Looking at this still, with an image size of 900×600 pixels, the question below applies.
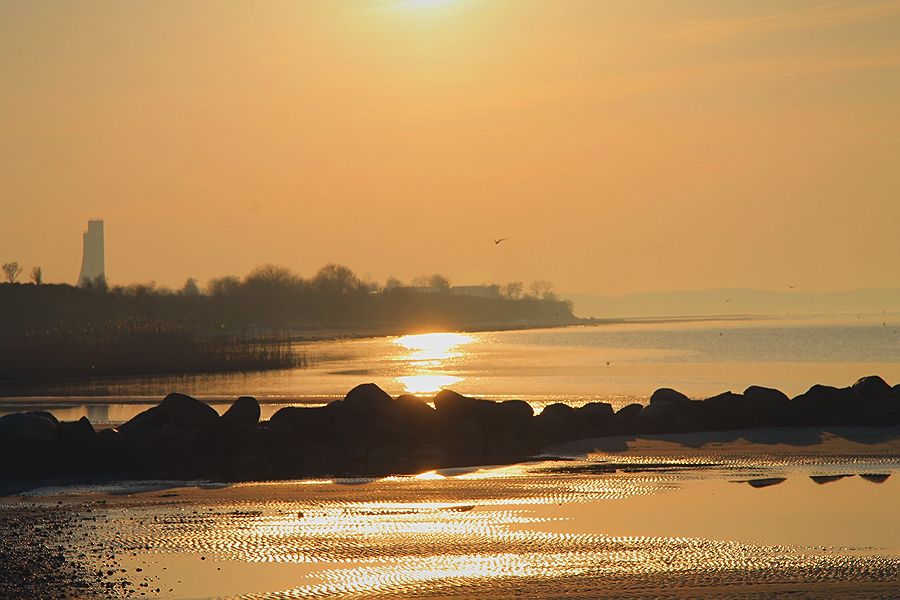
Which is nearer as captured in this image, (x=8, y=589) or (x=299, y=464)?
(x=8, y=589)

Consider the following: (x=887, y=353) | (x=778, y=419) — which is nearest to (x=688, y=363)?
(x=887, y=353)

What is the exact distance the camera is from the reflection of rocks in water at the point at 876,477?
24.4 meters

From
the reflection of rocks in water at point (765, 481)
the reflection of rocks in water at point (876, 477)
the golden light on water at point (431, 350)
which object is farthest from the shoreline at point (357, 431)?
the golden light on water at point (431, 350)

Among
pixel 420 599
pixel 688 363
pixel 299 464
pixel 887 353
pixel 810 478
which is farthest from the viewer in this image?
pixel 887 353

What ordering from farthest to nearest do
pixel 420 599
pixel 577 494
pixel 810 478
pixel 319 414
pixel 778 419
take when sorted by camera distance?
pixel 778 419
pixel 319 414
pixel 810 478
pixel 577 494
pixel 420 599

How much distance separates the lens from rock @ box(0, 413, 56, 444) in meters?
28.0

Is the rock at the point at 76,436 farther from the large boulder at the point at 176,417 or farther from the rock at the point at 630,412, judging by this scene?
the rock at the point at 630,412

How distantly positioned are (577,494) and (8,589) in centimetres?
1103

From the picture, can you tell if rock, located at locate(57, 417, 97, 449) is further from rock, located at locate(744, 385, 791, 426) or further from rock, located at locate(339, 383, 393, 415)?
rock, located at locate(744, 385, 791, 426)

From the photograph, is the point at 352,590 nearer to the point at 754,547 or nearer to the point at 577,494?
the point at 754,547

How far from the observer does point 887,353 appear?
98500mm

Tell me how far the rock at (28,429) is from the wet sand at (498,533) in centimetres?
399

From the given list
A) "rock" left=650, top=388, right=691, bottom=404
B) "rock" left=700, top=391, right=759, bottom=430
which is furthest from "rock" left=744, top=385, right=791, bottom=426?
"rock" left=650, top=388, right=691, bottom=404

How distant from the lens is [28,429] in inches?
1107
